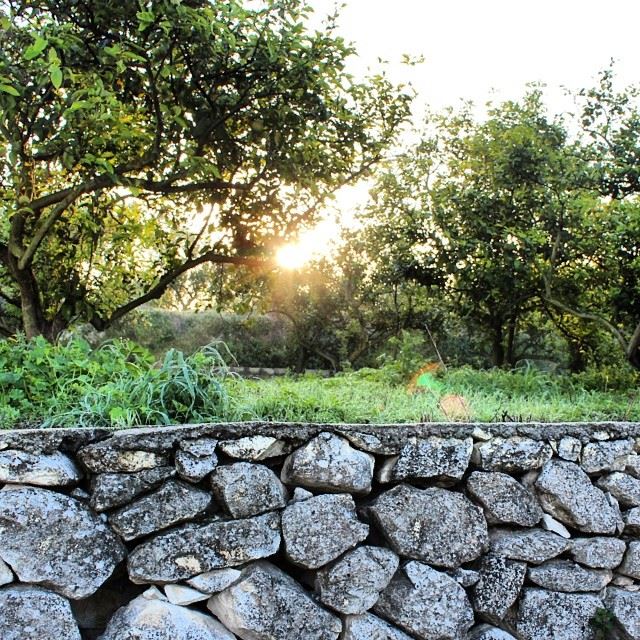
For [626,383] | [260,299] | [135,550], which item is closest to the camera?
[135,550]

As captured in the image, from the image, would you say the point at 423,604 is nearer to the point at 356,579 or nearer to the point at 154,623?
the point at 356,579

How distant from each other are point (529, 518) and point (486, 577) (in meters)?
0.34

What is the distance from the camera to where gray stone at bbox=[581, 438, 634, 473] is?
3.12m

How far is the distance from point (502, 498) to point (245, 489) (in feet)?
3.99

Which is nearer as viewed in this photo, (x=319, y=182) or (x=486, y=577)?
(x=486, y=577)

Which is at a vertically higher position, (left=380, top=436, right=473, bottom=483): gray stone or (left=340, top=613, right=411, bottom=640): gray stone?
(left=380, top=436, right=473, bottom=483): gray stone

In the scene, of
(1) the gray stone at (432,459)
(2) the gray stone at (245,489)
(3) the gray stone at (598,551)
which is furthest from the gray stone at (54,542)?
(3) the gray stone at (598,551)

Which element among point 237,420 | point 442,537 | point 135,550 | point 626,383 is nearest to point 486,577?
point 442,537

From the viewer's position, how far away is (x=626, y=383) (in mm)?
5105

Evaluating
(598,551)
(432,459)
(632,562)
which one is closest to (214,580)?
(432,459)

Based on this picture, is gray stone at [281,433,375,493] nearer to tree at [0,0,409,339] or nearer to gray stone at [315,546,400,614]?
gray stone at [315,546,400,614]

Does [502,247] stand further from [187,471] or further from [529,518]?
[187,471]

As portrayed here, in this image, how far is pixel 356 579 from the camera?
8.77 feet

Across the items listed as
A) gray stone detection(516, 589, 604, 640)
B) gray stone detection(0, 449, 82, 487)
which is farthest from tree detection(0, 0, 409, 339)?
gray stone detection(516, 589, 604, 640)
